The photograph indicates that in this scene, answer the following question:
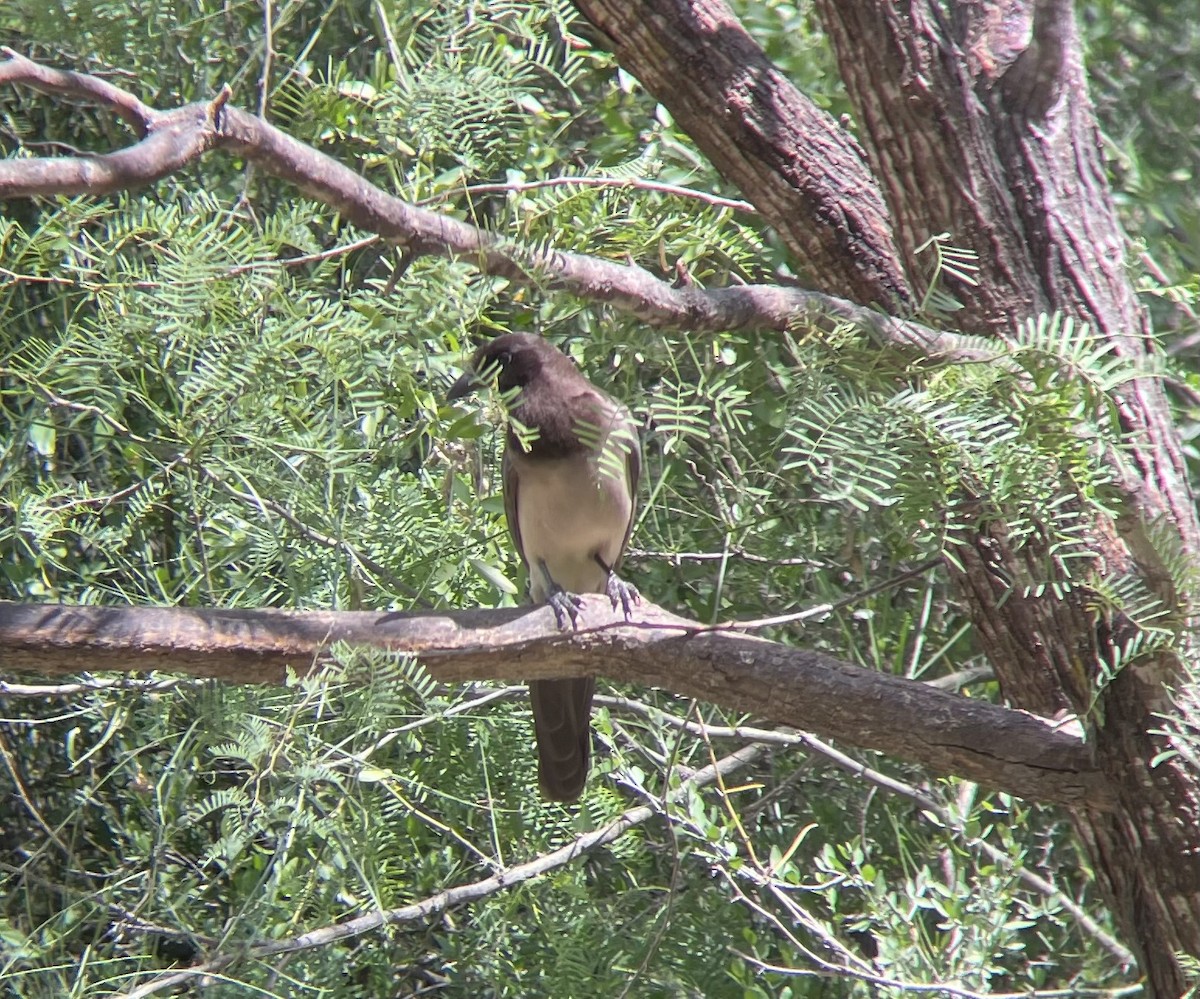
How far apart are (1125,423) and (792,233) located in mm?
933

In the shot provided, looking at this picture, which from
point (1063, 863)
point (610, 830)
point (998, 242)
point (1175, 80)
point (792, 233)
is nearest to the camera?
point (1175, 80)

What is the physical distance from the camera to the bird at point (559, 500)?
3.42 metres

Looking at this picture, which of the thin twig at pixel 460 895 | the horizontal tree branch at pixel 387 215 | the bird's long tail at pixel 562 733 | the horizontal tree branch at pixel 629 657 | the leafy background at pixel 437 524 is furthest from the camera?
the bird's long tail at pixel 562 733

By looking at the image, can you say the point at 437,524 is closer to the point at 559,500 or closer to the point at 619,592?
the point at 559,500

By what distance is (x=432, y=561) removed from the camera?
138 inches

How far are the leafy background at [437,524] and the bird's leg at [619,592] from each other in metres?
0.19

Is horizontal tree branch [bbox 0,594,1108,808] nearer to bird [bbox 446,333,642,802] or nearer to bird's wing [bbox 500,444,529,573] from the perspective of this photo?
bird [bbox 446,333,642,802]

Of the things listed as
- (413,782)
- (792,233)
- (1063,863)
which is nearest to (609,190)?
(792,233)

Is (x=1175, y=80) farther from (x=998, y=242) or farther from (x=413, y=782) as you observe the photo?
(x=413, y=782)

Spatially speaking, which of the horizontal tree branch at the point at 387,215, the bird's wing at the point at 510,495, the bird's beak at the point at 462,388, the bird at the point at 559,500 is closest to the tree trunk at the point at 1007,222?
the horizontal tree branch at the point at 387,215

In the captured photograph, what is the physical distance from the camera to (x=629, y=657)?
287 cm

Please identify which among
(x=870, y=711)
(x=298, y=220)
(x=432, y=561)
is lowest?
(x=432, y=561)

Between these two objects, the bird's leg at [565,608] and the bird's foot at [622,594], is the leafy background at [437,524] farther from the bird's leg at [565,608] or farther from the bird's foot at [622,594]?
the bird's leg at [565,608]

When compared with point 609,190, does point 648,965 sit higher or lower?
lower
